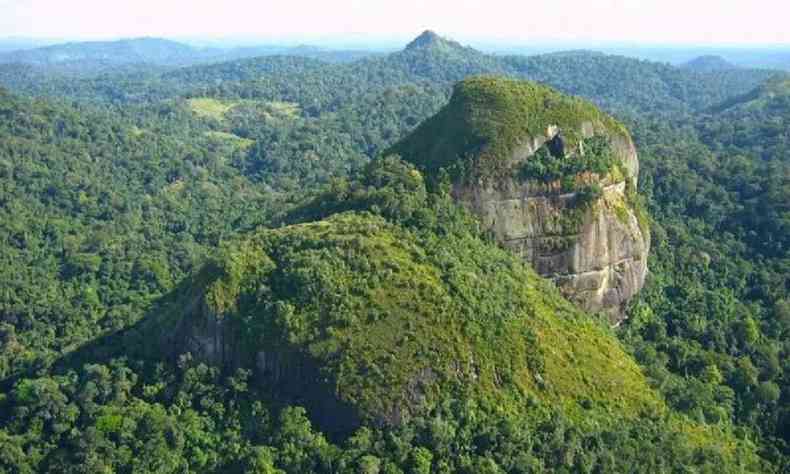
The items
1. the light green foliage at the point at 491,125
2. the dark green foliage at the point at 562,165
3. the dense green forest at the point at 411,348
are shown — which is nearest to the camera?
the dense green forest at the point at 411,348

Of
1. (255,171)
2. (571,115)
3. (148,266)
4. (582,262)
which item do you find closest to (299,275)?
(582,262)

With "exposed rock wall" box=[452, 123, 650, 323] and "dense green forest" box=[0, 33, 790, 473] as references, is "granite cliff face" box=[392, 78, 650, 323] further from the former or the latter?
"dense green forest" box=[0, 33, 790, 473]

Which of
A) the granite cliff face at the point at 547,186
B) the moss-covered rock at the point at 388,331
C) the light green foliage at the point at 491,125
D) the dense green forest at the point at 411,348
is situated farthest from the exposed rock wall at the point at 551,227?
the moss-covered rock at the point at 388,331

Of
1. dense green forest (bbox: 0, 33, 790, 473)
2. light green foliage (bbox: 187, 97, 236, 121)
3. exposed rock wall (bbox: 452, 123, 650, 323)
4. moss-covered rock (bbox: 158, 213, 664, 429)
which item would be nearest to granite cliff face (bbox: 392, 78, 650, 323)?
exposed rock wall (bbox: 452, 123, 650, 323)

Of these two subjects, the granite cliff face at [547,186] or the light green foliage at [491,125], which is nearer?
the granite cliff face at [547,186]

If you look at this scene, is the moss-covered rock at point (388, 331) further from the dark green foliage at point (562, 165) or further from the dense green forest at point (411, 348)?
the dark green foliage at point (562, 165)

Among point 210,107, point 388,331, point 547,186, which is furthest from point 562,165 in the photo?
point 210,107

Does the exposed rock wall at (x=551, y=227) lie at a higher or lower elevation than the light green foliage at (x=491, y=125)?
lower

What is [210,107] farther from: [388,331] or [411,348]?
[411,348]

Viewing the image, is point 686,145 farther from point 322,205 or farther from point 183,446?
point 183,446
